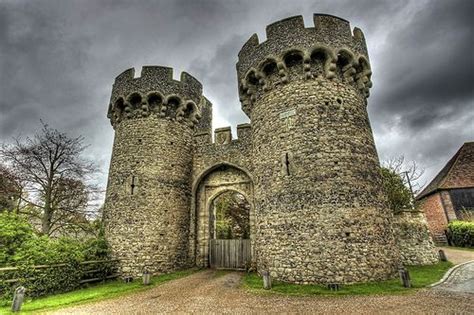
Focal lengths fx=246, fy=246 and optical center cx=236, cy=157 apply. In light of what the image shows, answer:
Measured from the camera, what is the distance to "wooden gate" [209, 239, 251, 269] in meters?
11.8

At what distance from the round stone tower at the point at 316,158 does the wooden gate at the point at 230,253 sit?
2.81 meters

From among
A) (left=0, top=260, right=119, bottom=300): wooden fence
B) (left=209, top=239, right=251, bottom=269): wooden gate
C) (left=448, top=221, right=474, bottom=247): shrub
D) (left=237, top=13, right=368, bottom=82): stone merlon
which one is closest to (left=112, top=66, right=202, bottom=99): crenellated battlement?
(left=237, top=13, right=368, bottom=82): stone merlon

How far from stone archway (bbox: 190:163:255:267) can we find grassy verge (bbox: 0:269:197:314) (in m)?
2.32

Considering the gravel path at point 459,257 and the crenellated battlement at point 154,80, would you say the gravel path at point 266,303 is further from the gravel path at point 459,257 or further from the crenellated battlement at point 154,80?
the crenellated battlement at point 154,80

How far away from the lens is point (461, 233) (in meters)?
19.4

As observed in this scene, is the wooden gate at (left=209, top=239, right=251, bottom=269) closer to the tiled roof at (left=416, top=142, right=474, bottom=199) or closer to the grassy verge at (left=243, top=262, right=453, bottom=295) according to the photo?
the grassy verge at (left=243, top=262, right=453, bottom=295)

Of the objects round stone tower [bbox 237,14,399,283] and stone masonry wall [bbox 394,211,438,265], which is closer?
round stone tower [bbox 237,14,399,283]

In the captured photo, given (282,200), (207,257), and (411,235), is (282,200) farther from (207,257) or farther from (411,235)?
(411,235)

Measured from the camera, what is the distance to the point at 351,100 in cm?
930

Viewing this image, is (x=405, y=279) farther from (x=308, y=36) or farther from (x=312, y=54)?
(x=308, y=36)

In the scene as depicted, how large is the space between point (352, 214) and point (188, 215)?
7.79 m

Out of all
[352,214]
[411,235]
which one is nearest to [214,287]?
[352,214]

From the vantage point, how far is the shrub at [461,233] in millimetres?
18620

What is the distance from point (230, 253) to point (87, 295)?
6.17 metres
